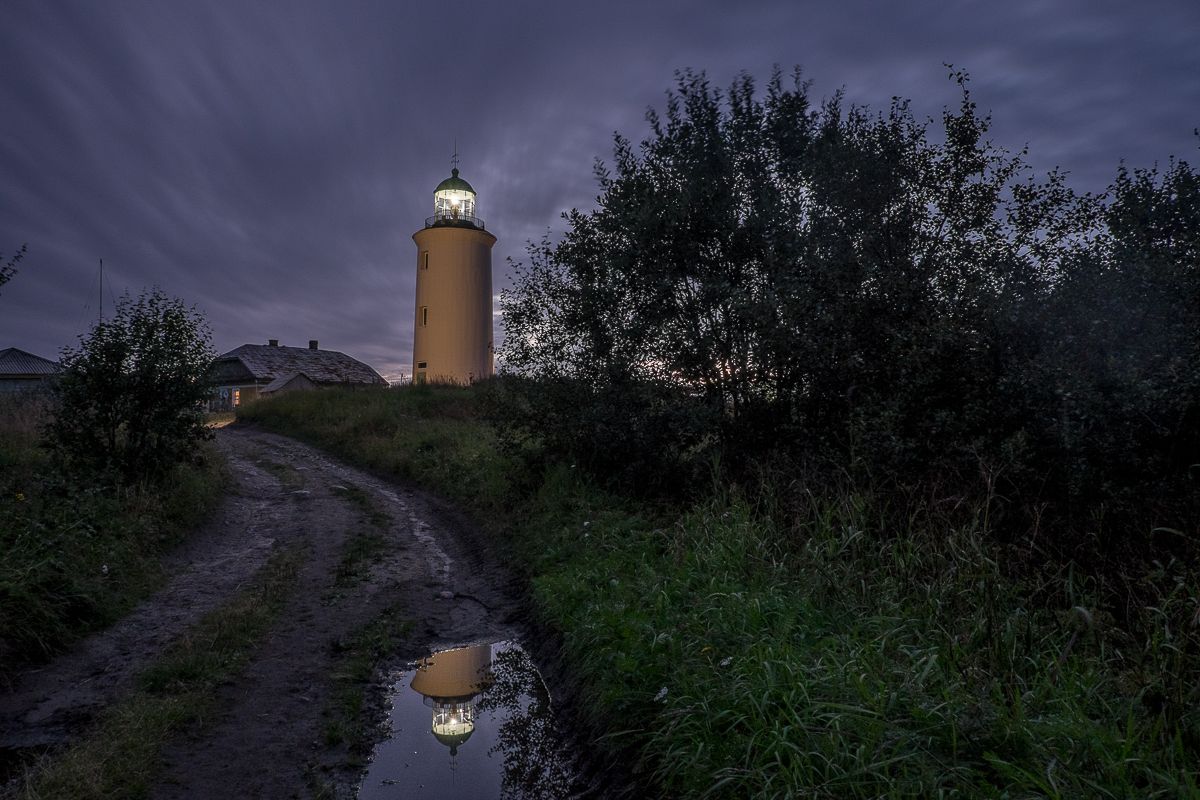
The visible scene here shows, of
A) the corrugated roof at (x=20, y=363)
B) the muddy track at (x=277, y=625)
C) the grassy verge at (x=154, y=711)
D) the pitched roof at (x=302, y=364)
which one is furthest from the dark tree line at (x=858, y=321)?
the corrugated roof at (x=20, y=363)

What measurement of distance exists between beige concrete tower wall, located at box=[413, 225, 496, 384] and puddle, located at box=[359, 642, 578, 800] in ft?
92.5

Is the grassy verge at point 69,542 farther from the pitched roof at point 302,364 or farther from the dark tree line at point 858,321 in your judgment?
the pitched roof at point 302,364

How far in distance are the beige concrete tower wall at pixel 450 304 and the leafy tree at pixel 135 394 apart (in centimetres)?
2131

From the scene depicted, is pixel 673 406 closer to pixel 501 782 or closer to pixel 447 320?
pixel 501 782

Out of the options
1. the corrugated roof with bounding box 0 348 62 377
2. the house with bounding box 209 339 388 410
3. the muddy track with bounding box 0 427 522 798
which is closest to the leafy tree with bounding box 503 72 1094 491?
the muddy track with bounding box 0 427 522 798

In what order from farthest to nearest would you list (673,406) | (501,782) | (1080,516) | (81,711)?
1. (673,406)
2. (1080,516)
3. (81,711)
4. (501,782)

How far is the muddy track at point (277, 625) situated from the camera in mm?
4473

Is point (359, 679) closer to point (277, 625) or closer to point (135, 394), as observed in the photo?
point (277, 625)

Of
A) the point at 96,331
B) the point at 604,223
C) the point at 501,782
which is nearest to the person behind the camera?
the point at 501,782

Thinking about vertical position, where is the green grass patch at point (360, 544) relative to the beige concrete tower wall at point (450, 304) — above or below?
below

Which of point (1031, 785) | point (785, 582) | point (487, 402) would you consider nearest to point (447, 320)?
point (487, 402)

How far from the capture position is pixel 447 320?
3438 cm

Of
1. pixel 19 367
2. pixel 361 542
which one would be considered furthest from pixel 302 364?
pixel 361 542

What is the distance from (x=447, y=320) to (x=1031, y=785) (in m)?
33.7
